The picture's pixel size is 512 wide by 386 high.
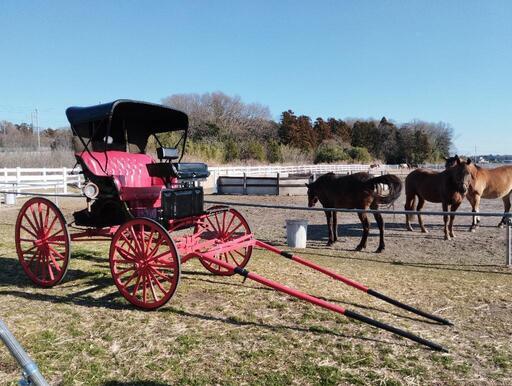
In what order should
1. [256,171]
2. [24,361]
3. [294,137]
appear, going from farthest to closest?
[294,137]
[256,171]
[24,361]

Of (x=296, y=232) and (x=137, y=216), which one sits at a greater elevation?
(x=137, y=216)

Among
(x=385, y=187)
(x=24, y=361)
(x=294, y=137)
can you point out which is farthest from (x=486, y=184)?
(x=294, y=137)

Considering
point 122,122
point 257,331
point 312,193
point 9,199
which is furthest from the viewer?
point 9,199

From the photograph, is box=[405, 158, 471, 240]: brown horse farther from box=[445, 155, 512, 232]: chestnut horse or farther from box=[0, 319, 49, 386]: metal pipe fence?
box=[0, 319, 49, 386]: metal pipe fence

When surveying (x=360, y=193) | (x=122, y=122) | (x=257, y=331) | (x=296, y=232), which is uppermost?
(x=122, y=122)

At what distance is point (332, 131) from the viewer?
75438 mm

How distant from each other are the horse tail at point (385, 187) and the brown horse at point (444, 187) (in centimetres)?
174

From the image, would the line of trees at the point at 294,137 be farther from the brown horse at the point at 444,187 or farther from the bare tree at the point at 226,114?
the brown horse at the point at 444,187

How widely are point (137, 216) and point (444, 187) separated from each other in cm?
787

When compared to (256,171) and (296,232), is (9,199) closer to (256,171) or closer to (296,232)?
(296,232)

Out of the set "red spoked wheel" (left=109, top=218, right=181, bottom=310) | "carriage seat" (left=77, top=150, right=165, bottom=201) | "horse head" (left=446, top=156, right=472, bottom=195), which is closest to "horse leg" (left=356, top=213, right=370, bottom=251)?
"horse head" (left=446, top=156, right=472, bottom=195)

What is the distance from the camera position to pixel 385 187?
8.27m

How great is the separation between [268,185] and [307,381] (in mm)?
18406

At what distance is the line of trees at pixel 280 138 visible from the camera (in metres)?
46.3
